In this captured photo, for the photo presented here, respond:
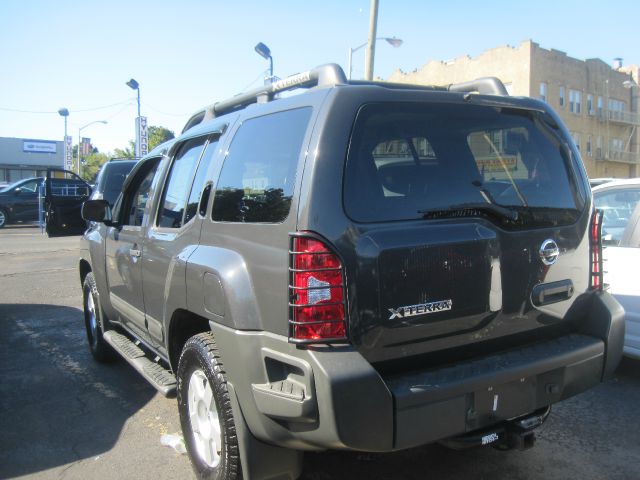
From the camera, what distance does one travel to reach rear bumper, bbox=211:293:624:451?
7.11 feet

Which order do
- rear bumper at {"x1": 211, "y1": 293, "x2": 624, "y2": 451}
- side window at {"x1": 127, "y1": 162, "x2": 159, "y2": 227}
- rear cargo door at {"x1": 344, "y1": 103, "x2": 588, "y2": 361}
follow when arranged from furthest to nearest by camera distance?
side window at {"x1": 127, "y1": 162, "x2": 159, "y2": 227}, rear cargo door at {"x1": 344, "y1": 103, "x2": 588, "y2": 361}, rear bumper at {"x1": 211, "y1": 293, "x2": 624, "y2": 451}

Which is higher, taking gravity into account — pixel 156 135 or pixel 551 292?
pixel 156 135

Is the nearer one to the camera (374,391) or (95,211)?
(374,391)

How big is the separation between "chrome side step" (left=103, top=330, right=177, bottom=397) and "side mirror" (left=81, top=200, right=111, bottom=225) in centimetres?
99

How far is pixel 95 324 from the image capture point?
17.8 feet

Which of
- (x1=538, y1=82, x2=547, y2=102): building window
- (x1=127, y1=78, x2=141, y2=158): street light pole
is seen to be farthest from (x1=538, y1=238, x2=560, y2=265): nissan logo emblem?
(x1=538, y1=82, x2=547, y2=102): building window

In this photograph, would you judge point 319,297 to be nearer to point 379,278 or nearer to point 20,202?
point 379,278

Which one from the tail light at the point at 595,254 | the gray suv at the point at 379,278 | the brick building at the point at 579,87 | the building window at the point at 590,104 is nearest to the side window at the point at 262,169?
the gray suv at the point at 379,278

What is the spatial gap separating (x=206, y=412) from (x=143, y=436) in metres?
1.08

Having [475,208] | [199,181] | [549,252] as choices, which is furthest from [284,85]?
[549,252]

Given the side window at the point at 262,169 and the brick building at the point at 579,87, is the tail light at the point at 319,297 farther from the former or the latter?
the brick building at the point at 579,87

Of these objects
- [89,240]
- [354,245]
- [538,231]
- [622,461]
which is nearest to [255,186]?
[354,245]

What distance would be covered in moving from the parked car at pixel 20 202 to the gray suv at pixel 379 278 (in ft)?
70.3

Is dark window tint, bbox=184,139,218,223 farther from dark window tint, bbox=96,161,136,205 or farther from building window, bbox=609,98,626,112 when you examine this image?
building window, bbox=609,98,626,112
